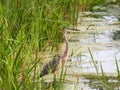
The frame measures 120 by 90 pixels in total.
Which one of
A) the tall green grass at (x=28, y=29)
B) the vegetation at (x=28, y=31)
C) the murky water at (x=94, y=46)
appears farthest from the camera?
the murky water at (x=94, y=46)

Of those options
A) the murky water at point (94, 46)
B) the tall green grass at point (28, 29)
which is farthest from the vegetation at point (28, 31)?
the murky water at point (94, 46)

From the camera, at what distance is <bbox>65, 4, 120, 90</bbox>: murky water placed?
3.98 metres

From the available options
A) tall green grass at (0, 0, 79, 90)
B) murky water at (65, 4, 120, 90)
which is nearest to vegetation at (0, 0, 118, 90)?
tall green grass at (0, 0, 79, 90)

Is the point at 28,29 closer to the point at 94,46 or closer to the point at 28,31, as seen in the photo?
the point at 28,31

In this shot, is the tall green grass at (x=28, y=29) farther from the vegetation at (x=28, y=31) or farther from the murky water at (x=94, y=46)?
the murky water at (x=94, y=46)

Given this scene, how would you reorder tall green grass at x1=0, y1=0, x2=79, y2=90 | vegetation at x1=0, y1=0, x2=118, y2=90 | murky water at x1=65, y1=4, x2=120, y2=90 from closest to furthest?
vegetation at x1=0, y1=0, x2=118, y2=90 → tall green grass at x1=0, y1=0, x2=79, y2=90 → murky water at x1=65, y1=4, x2=120, y2=90

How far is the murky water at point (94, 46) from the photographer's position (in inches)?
157

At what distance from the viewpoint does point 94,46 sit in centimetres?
499

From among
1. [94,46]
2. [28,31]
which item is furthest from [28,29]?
[94,46]

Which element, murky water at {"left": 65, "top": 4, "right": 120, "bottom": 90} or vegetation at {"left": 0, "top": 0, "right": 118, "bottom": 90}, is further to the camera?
murky water at {"left": 65, "top": 4, "right": 120, "bottom": 90}

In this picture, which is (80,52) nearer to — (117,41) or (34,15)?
(34,15)

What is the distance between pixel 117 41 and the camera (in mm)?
5262

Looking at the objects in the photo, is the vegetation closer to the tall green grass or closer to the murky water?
the tall green grass

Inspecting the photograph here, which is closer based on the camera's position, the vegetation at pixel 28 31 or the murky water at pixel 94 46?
the vegetation at pixel 28 31
